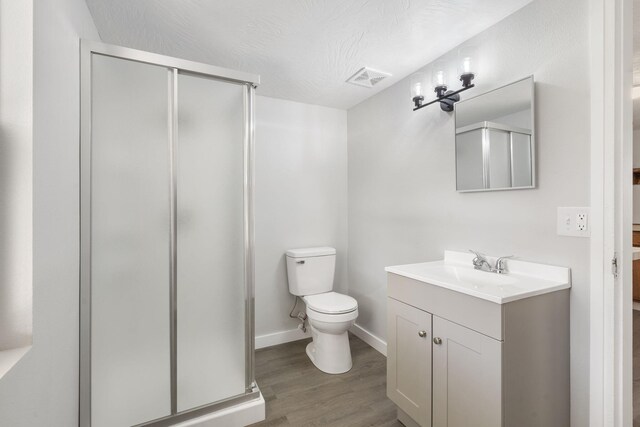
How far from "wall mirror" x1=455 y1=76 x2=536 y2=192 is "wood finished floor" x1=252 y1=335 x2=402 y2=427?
1.45 m

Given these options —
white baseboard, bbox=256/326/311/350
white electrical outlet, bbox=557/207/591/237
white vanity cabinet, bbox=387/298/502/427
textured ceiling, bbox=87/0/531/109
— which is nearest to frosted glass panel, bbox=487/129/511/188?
white electrical outlet, bbox=557/207/591/237

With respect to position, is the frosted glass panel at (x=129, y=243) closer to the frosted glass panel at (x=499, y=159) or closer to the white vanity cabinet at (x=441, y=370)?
the white vanity cabinet at (x=441, y=370)

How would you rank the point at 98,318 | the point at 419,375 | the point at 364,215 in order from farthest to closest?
the point at 364,215 < the point at 419,375 < the point at 98,318

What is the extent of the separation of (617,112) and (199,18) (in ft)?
6.55

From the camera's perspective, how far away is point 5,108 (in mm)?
794

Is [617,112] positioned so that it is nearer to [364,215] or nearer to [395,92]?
[395,92]

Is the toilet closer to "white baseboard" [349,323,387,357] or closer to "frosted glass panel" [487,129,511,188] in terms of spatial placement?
"white baseboard" [349,323,387,357]

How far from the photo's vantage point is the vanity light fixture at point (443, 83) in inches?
66.1

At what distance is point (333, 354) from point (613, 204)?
1.85 m

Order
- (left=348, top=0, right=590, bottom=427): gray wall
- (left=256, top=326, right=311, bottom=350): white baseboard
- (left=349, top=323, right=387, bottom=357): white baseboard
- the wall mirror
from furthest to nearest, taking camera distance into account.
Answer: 1. (left=256, top=326, right=311, bottom=350): white baseboard
2. (left=349, top=323, right=387, bottom=357): white baseboard
3. the wall mirror
4. (left=348, top=0, right=590, bottom=427): gray wall

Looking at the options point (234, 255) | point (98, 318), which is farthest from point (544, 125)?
point (98, 318)

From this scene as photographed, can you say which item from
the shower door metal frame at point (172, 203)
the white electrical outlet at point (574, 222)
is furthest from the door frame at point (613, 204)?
the shower door metal frame at point (172, 203)

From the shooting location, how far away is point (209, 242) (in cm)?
163

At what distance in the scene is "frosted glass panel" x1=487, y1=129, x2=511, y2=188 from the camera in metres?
1.57
